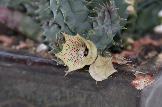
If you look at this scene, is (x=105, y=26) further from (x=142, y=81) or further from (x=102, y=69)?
(x=142, y=81)

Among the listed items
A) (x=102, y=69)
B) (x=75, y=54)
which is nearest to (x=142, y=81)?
(x=102, y=69)

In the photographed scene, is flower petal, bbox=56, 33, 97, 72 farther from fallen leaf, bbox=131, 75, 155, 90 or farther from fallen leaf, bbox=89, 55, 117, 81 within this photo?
fallen leaf, bbox=131, 75, 155, 90

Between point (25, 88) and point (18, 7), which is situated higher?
point (18, 7)

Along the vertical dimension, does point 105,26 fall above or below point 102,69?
above

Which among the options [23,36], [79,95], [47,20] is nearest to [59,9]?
[47,20]

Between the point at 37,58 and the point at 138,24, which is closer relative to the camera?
the point at 37,58

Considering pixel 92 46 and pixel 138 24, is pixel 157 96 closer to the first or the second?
pixel 92 46

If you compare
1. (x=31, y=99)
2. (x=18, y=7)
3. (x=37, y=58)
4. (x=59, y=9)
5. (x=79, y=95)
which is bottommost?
(x=31, y=99)
